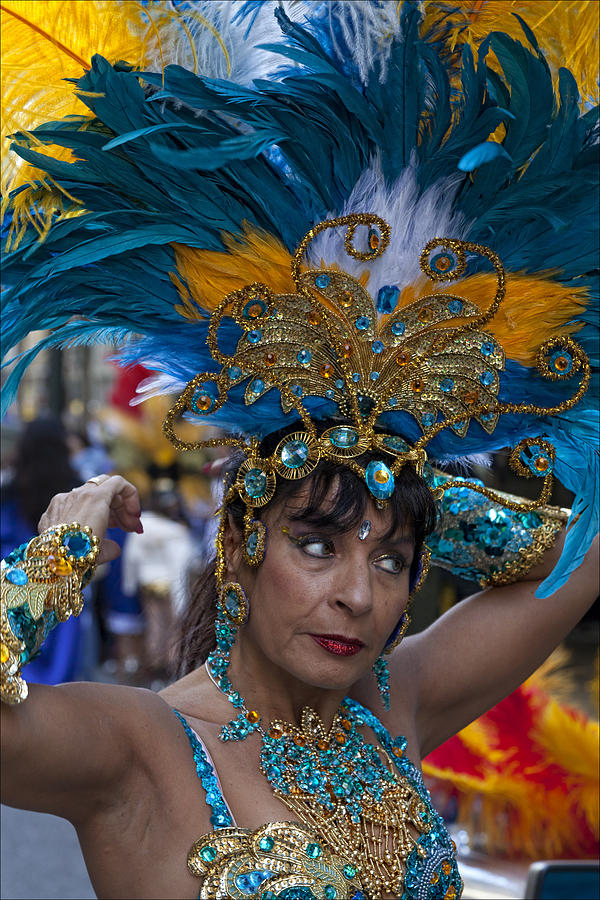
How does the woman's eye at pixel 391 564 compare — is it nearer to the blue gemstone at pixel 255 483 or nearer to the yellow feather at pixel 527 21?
the blue gemstone at pixel 255 483

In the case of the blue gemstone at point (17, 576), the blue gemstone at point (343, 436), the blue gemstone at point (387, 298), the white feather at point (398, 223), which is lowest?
the blue gemstone at point (17, 576)

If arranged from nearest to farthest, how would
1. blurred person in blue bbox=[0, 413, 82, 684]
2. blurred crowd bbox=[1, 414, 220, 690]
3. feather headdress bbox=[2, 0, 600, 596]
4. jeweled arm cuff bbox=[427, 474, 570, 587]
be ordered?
→ feather headdress bbox=[2, 0, 600, 596] < jeweled arm cuff bbox=[427, 474, 570, 587] < blurred person in blue bbox=[0, 413, 82, 684] < blurred crowd bbox=[1, 414, 220, 690]

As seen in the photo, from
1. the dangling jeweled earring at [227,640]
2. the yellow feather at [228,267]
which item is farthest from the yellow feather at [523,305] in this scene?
the dangling jeweled earring at [227,640]

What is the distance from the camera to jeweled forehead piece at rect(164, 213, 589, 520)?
2137 millimetres

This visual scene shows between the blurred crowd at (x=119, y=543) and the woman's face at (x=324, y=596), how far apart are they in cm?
178

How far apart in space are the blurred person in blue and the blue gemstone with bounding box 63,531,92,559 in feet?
12.7

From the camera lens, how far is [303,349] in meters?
2.18

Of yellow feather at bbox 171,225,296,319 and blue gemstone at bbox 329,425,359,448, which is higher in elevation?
yellow feather at bbox 171,225,296,319

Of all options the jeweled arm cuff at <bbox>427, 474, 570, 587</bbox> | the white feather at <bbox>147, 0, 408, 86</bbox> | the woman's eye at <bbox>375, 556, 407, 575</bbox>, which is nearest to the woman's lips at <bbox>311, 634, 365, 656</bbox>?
the woman's eye at <bbox>375, 556, 407, 575</bbox>

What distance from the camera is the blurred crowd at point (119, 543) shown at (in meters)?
5.93

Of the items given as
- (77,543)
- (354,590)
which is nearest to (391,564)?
(354,590)

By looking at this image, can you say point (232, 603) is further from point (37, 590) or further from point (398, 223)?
point (398, 223)

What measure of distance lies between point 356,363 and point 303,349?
110 mm

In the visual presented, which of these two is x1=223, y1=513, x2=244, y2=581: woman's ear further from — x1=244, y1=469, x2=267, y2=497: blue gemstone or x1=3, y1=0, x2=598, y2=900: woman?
x1=244, y1=469, x2=267, y2=497: blue gemstone
